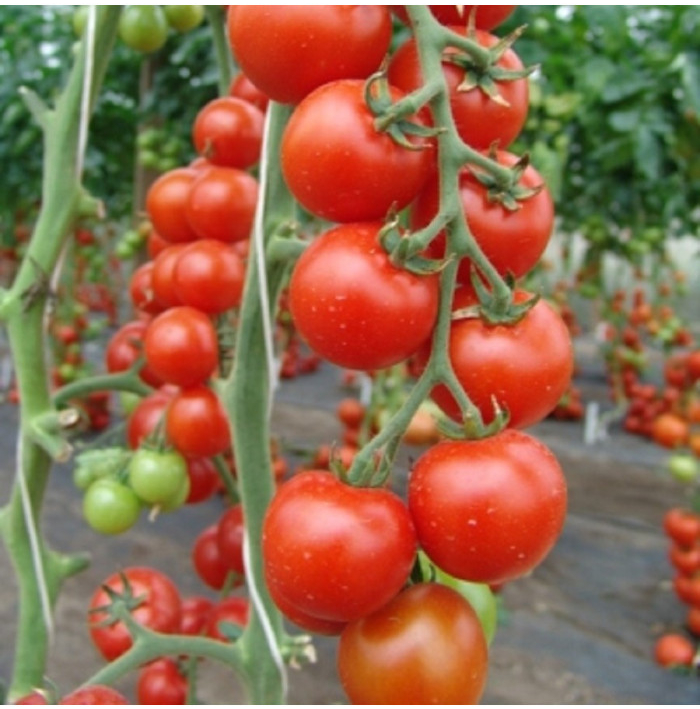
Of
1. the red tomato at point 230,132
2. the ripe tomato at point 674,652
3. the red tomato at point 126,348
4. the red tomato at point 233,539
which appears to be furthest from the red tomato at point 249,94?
the ripe tomato at point 674,652

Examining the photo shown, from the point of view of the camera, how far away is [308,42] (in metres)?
0.39

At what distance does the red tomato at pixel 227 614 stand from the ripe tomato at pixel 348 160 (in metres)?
0.42

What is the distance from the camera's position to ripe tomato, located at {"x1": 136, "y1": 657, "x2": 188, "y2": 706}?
0.69 metres

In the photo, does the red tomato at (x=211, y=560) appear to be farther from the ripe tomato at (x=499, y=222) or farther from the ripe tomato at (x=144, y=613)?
the ripe tomato at (x=499, y=222)

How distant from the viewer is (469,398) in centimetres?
38

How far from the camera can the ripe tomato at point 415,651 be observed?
384 millimetres

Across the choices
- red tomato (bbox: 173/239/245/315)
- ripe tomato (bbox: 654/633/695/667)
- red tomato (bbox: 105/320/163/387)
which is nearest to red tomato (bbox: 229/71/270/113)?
red tomato (bbox: 173/239/245/315)

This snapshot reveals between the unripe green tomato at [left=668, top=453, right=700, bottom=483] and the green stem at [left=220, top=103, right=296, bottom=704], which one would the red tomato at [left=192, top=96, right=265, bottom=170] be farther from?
the unripe green tomato at [left=668, top=453, right=700, bottom=483]


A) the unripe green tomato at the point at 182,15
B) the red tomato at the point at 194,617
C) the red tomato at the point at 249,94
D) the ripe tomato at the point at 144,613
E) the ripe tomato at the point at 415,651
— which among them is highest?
the unripe green tomato at the point at 182,15

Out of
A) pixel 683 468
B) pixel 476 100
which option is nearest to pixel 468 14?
pixel 476 100

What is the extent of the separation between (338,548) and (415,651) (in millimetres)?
66

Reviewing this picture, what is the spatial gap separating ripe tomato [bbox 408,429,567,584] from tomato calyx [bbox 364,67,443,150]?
137 millimetres

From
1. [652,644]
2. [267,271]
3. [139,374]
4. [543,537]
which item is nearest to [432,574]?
[543,537]

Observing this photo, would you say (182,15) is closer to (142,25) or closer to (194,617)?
(142,25)
